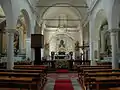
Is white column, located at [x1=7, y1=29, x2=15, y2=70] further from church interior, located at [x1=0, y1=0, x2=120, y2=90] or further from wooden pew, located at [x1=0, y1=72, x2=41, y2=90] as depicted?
wooden pew, located at [x1=0, y1=72, x2=41, y2=90]

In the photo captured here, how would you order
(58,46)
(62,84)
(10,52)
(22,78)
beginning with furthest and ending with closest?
(58,46)
(10,52)
(62,84)
(22,78)

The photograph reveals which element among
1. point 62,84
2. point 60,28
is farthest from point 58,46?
point 62,84

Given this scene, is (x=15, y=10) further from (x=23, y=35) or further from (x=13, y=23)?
(x=23, y=35)

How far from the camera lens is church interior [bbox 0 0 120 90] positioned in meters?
8.07

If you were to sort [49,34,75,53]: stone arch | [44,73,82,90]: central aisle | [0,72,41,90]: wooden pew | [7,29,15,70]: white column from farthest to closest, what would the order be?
1. [49,34,75,53]: stone arch
2. [7,29,15,70]: white column
3. [44,73,82,90]: central aisle
4. [0,72,41,90]: wooden pew

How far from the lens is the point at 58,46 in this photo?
1483 inches

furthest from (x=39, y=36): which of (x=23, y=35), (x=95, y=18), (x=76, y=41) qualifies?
(x=76, y=41)

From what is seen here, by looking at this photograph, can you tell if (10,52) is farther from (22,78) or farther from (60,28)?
(60,28)

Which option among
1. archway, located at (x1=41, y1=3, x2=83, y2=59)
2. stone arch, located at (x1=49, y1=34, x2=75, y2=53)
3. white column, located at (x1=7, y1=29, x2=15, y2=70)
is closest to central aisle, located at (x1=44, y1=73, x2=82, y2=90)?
white column, located at (x1=7, y1=29, x2=15, y2=70)

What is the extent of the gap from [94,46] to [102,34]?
4.86 m

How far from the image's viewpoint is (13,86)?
7875mm

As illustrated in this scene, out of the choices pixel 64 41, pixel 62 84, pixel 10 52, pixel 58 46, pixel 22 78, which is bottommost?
pixel 62 84

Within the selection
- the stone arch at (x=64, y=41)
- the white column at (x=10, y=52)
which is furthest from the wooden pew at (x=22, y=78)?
the stone arch at (x=64, y=41)

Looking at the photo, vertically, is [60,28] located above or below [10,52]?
above
